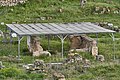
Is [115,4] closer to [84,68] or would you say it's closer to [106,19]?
[106,19]

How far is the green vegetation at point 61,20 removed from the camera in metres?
24.8

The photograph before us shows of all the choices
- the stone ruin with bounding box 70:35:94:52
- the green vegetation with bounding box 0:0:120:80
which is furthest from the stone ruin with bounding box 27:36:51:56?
the stone ruin with bounding box 70:35:94:52

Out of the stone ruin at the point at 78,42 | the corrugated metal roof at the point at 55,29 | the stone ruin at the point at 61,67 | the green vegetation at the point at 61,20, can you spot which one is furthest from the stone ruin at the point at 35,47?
the stone ruin at the point at 78,42

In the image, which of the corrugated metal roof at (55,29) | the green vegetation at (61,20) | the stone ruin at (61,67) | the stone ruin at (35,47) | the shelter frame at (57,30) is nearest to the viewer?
the stone ruin at (61,67)

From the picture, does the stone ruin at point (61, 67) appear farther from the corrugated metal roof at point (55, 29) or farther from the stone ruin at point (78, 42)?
the stone ruin at point (78, 42)

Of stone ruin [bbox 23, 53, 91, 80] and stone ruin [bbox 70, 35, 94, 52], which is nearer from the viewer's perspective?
stone ruin [bbox 23, 53, 91, 80]

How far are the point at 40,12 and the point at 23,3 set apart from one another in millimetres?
2434

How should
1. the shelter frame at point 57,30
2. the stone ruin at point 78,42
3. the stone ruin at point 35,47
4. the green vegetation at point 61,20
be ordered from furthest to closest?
the stone ruin at point 78,42, the stone ruin at point 35,47, the shelter frame at point 57,30, the green vegetation at point 61,20

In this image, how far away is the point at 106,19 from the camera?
44.0 meters

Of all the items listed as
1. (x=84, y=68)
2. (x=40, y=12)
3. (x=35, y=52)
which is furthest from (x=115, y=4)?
(x=84, y=68)

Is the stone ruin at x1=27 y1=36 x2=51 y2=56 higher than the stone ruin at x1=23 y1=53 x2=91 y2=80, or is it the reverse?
the stone ruin at x1=23 y1=53 x2=91 y2=80

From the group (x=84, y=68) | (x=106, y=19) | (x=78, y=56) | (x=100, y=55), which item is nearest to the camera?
(x=84, y=68)

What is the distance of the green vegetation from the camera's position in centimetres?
2477

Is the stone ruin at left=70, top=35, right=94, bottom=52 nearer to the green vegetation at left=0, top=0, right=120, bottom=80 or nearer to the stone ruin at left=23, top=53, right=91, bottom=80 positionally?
the green vegetation at left=0, top=0, right=120, bottom=80
